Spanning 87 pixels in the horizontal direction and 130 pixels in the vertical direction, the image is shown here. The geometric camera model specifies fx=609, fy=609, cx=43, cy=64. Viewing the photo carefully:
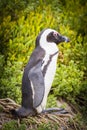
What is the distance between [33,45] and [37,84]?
1837 millimetres

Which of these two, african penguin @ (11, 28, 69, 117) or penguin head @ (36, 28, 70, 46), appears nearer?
african penguin @ (11, 28, 69, 117)

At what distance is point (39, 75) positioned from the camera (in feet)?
18.1

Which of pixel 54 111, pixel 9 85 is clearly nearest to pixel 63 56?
pixel 9 85

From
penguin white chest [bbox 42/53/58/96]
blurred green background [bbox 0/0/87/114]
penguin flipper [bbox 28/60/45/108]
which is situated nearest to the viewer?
penguin flipper [bbox 28/60/45/108]

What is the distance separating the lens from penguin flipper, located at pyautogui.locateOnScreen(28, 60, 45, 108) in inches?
217

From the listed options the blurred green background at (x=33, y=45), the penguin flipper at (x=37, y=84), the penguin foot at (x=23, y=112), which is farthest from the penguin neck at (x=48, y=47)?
the blurred green background at (x=33, y=45)

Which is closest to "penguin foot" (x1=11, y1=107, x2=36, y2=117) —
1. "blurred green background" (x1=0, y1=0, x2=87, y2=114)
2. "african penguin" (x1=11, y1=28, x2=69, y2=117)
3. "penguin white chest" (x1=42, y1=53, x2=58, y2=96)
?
"african penguin" (x1=11, y1=28, x2=69, y2=117)

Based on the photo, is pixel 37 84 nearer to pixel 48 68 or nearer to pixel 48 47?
pixel 48 68

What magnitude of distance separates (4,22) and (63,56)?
825 mm

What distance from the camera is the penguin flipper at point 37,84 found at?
5520 mm

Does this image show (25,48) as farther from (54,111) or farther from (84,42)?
(54,111)

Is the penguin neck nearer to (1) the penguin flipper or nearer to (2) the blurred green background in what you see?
(1) the penguin flipper

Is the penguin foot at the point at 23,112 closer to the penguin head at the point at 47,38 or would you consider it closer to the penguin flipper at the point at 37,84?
the penguin flipper at the point at 37,84

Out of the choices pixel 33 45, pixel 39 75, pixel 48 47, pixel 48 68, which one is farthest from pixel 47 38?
pixel 33 45
